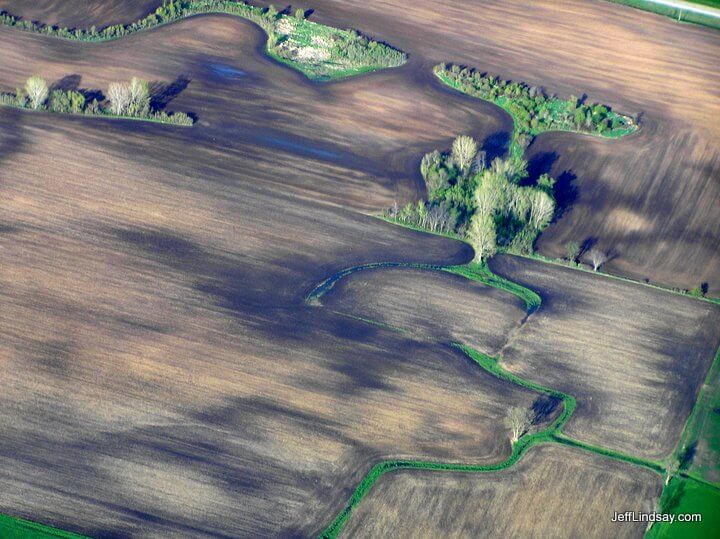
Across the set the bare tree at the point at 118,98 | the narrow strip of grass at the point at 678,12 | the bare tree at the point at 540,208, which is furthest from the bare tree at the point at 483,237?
the narrow strip of grass at the point at 678,12

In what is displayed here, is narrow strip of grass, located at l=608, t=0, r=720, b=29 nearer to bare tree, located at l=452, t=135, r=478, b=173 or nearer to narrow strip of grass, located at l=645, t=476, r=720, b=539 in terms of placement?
bare tree, located at l=452, t=135, r=478, b=173

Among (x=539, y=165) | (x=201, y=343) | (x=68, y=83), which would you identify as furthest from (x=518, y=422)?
(x=68, y=83)

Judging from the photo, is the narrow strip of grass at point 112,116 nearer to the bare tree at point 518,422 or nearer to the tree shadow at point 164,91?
the tree shadow at point 164,91

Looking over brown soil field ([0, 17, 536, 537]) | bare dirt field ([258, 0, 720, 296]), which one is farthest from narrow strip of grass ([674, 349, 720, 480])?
bare dirt field ([258, 0, 720, 296])

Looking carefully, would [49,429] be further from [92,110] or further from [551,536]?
[92,110]

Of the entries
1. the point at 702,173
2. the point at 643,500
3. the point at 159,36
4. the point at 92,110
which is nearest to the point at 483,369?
the point at 643,500

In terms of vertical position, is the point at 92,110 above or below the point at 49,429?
above
